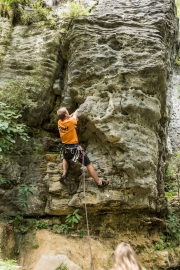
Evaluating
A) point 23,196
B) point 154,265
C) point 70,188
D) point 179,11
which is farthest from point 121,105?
point 179,11

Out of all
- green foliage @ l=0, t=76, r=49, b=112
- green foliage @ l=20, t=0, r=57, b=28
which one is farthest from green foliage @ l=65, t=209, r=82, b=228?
green foliage @ l=20, t=0, r=57, b=28

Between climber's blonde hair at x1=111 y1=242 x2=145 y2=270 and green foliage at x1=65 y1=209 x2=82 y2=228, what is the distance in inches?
138

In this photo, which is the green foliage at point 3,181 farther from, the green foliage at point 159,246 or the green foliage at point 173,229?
the green foliage at point 173,229

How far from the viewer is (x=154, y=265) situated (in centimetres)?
608

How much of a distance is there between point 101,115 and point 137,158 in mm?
1403

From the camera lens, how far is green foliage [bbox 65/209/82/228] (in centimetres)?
591

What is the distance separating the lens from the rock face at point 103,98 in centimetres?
609

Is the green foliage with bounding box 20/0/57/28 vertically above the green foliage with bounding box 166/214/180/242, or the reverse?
the green foliage with bounding box 20/0/57/28

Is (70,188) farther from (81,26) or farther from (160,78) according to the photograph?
(81,26)

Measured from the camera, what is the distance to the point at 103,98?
6.52 m

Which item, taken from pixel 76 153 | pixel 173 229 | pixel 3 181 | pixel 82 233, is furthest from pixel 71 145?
pixel 173 229

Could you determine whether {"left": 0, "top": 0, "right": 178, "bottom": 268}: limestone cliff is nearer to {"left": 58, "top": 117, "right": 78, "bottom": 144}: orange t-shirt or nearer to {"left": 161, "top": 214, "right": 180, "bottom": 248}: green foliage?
{"left": 161, "top": 214, "right": 180, "bottom": 248}: green foliage

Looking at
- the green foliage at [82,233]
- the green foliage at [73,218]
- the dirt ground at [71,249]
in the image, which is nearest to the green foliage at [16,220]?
the dirt ground at [71,249]

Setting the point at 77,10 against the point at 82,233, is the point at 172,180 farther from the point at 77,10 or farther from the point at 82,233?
the point at 77,10
